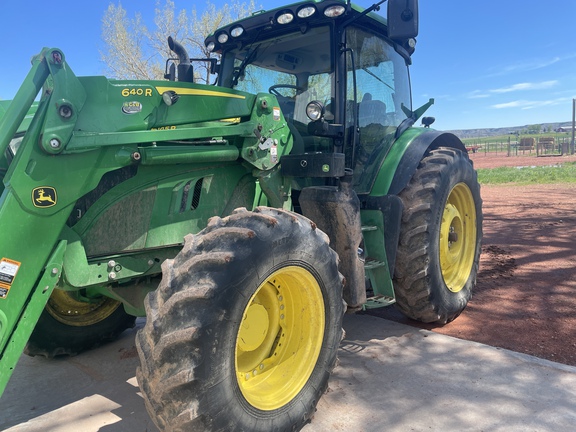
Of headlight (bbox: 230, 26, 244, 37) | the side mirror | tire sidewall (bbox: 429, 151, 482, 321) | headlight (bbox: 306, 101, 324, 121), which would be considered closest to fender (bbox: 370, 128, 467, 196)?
tire sidewall (bbox: 429, 151, 482, 321)

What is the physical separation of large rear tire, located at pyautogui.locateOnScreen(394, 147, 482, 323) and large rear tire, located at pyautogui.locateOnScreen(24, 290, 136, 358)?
2513mm

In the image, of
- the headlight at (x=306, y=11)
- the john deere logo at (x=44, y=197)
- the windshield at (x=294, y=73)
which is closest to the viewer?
the john deere logo at (x=44, y=197)

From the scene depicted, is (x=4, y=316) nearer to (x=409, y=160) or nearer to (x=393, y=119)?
(x=409, y=160)

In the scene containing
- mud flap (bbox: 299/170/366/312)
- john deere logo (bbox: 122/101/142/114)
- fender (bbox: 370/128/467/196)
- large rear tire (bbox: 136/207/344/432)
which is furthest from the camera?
fender (bbox: 370/128/467/196)

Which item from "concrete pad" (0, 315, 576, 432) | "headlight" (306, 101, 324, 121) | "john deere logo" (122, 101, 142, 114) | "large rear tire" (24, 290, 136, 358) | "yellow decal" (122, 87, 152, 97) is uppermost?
"headlight" (306, 101, 324, 121)

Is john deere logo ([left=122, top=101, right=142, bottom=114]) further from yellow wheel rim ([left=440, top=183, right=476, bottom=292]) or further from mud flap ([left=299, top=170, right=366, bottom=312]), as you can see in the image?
yellow wheel rim ([left=440, top=183, right=476, bottom=292])

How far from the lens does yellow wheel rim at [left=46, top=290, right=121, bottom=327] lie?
3624 millimetres

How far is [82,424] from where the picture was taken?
2863 mm

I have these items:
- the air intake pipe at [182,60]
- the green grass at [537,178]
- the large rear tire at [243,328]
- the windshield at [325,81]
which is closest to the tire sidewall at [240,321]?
the large rear tire at [243,328]

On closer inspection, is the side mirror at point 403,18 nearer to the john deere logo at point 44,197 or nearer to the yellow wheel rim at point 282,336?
the yellow wheel rim at point 282,336

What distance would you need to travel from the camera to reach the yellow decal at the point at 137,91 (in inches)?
103

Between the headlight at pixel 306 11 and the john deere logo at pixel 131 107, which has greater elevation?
the headlight at pixel 306 11

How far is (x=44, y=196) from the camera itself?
2.24 m

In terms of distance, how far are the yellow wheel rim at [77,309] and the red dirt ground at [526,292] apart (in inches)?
104
